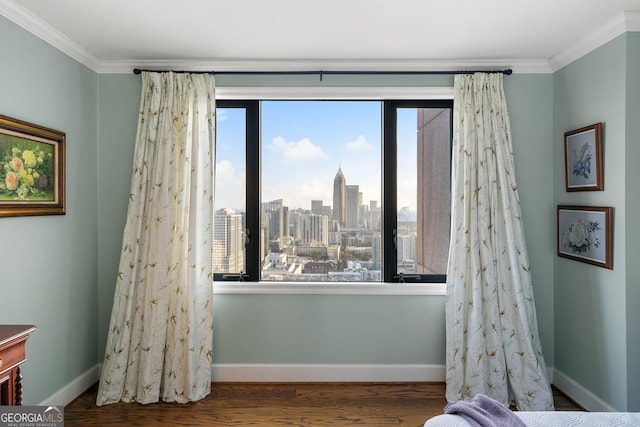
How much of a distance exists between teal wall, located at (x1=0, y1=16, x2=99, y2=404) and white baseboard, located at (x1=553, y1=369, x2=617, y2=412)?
3.74m

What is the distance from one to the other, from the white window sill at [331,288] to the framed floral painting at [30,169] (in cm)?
132

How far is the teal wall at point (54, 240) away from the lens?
7.65 ft

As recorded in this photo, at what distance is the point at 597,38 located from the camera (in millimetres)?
2629

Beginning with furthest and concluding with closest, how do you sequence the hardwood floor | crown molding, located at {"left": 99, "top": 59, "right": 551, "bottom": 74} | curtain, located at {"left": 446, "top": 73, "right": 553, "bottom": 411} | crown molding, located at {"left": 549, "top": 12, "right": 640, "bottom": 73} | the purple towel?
crown molding, located at {"left": 99, "top": 59, "right": 551, "bottom": 74}, curtain, located at {"left": 446, "top": 73, "right": 553, "bottom": 411}, the hardwood floor, crown molding, located at {"left": 549, "top": 12, "right": 640, "bottom": 73}, the purple towel

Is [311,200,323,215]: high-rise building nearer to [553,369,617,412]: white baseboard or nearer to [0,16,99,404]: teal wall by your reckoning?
[0,16,99,404]: teal wall

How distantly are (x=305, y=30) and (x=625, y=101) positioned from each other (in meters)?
2.08

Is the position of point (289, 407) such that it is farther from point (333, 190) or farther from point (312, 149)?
point (312, 149)

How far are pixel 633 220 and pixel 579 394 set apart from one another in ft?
4.43

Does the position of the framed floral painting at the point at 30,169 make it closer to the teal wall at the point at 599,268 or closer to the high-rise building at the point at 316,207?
the high-rise building at the point at 316,207

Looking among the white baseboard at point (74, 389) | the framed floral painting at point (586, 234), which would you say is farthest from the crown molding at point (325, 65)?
the white baseboard at point (74, 389)

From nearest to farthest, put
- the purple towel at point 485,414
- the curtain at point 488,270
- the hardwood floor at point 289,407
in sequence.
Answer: the purple towel at point 485,414 < the hardwood floor at point 289,407 < the curtain at point 488,270

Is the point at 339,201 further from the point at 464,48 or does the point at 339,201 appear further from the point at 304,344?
the point at 464,48

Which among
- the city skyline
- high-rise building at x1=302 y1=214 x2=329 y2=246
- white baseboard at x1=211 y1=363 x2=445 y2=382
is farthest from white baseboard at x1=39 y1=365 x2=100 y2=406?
high-rise building at x1=302 y1=214 x2=329 y2=246

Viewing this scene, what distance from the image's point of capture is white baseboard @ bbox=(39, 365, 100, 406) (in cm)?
269
